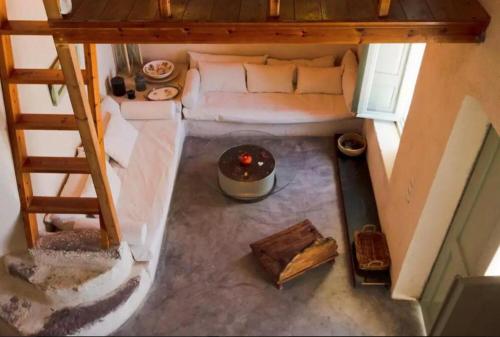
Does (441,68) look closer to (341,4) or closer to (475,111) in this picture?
(475,111)

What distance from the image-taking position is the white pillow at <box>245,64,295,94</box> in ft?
15.9

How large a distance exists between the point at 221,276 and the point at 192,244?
1.39 feet

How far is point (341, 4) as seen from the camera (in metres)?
2.29

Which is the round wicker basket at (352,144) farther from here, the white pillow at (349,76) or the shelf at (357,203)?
the white pillow at (349,76)

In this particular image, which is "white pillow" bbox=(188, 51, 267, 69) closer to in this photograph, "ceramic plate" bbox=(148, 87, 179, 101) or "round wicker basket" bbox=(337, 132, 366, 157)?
"ceramic plate" bbox=(148, 87, 179, 101)

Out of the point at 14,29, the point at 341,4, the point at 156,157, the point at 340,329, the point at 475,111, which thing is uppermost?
the point at 341,4

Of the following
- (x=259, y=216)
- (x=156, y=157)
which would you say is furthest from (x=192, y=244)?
(x=156, y=157)

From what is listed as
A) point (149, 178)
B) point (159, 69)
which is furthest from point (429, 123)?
point (159, 69)

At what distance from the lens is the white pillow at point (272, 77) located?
484cm

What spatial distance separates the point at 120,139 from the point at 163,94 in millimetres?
886

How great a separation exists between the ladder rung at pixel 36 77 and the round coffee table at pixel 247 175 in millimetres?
1712

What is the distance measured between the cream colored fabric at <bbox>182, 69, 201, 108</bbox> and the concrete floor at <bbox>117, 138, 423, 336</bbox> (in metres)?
0.40

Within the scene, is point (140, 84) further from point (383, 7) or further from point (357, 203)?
point (383, 7)

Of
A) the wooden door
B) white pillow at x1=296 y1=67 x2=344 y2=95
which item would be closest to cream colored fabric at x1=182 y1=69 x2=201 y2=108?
white pillow at x1=296 y1=67 x2=344 y2=95
